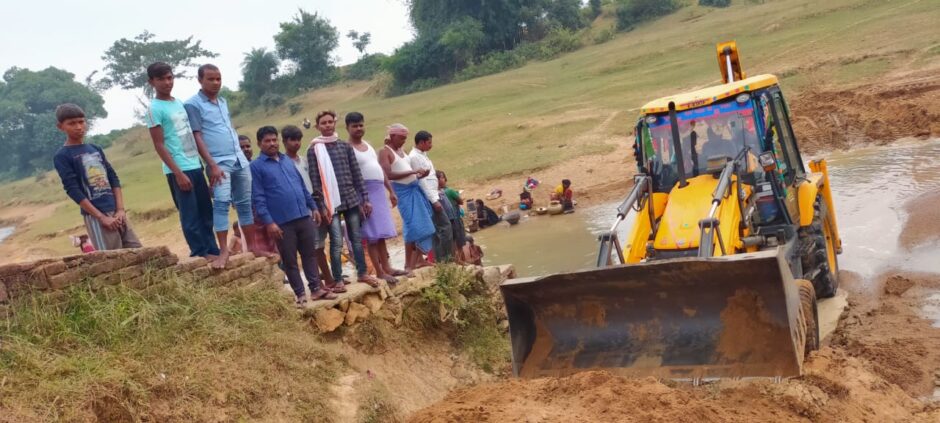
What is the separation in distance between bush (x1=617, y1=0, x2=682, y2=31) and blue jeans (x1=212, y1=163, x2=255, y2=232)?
37.9 meters

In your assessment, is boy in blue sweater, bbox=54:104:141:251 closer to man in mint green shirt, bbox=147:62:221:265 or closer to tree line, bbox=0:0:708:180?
man in mint green shirt, bbox=147:62:221:265

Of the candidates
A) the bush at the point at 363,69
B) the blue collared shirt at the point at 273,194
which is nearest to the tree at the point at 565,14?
the bush at the point at 363,69

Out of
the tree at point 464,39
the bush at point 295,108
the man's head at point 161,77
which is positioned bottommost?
the man's head at point 161,77

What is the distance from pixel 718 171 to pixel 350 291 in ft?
11.5

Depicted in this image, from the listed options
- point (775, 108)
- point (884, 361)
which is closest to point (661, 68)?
point (775, 108)

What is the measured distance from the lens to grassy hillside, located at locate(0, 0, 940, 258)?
19.2 meters

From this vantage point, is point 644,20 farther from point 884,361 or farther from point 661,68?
point 884,361

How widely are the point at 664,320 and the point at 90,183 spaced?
4.03 meters

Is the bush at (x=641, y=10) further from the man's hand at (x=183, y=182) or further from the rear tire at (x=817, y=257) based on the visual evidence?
the man's hand at (x=183, y=182)

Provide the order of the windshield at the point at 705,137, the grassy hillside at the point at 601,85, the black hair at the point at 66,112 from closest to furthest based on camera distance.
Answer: the black hair at the point at 66,112
the windshield at the point at 705,137
the grassy hillside at the point at 601,85

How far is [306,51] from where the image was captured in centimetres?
5431

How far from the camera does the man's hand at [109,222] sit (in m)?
5.04

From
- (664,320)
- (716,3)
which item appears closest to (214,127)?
(664,320)

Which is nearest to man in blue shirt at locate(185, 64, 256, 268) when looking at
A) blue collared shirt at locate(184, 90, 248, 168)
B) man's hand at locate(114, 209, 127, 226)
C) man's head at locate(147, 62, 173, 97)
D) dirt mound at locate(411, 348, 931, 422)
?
blue collared shirt at locate(184, 90, 248, 168)
